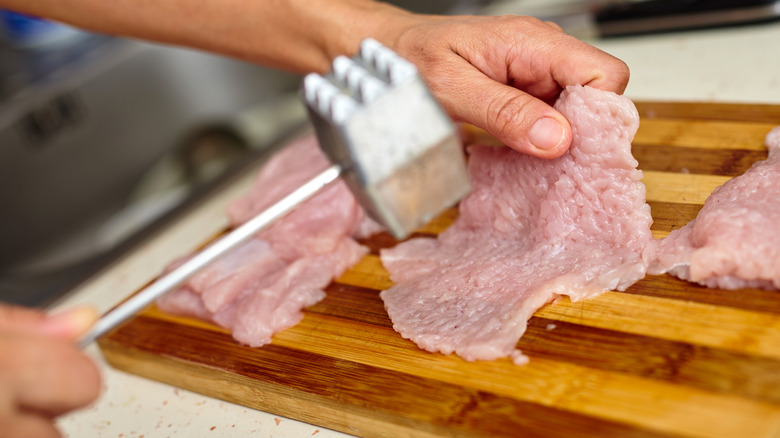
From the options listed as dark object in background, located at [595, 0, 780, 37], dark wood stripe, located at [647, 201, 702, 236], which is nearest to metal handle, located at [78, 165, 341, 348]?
dark wood stripe, located at [647, 201, 702, 236]

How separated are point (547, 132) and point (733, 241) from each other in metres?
0.50

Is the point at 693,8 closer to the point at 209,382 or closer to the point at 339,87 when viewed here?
the point at 339,87

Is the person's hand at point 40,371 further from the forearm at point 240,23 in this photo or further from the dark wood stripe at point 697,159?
the dark wood stripe at point 697,159

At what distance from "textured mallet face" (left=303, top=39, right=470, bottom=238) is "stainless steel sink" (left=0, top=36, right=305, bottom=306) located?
164 cm

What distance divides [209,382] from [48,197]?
6.90ft

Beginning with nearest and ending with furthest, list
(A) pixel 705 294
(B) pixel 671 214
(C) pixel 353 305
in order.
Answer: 1. (A) pixel 705 294
2. (B) pixel 671 214
3. (C) pixel 353 305

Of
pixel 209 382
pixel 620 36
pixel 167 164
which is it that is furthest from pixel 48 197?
pixel 620 36

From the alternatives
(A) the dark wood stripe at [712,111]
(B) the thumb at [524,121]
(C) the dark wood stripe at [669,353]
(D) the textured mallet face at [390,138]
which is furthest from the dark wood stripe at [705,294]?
(A) the dark wood stripe at [712,111]

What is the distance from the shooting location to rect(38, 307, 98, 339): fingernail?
1.13 meters

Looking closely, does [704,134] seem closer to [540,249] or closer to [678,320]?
[540,249]

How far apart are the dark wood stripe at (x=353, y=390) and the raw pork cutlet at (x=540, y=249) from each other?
0.13m

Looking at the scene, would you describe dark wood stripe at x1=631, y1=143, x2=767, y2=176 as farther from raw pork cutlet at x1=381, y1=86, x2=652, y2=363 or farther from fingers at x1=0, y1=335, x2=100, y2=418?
fingers at x1=0, y1=335, x2=100, y2=418

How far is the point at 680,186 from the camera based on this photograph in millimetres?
1887

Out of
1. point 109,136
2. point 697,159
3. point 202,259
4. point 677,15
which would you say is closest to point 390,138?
point 202,259
